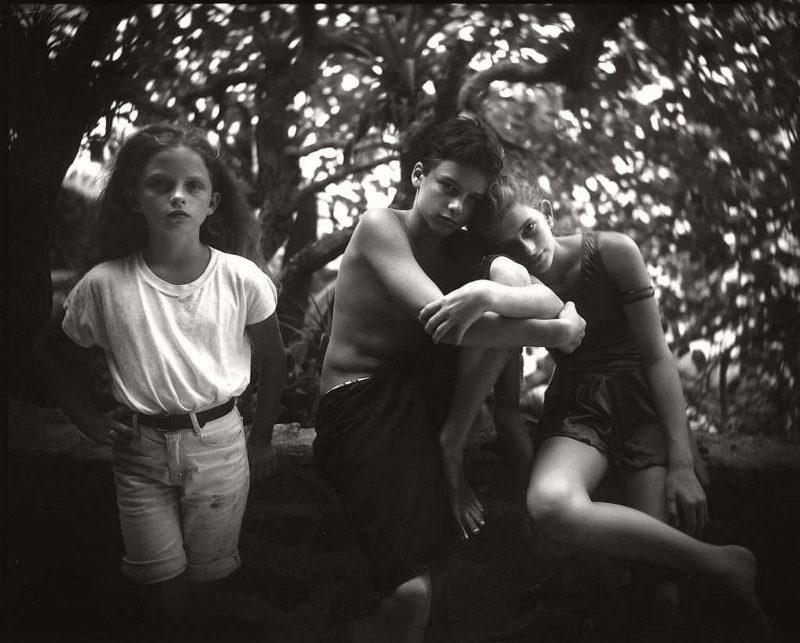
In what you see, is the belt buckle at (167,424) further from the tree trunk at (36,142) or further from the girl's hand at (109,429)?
the tree trunk at (36,142)

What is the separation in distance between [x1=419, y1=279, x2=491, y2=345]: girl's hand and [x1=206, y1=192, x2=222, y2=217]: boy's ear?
0.52 metres

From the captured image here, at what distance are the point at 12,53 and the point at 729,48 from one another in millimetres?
1636

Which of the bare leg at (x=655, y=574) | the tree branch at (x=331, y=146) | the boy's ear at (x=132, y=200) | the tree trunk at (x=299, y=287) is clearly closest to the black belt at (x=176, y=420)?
the tree trunk at (x=299, y=287)

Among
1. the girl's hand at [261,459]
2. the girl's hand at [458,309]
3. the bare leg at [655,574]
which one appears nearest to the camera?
the girl's hand at [458,309]

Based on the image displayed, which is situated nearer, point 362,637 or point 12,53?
point 362,637

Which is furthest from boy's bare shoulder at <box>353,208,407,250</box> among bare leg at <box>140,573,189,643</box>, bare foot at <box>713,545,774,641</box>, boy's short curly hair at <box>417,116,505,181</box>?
bare foot at <box>713,545,774,641</box>

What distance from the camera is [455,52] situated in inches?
60.4

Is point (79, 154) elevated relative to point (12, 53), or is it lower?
lower

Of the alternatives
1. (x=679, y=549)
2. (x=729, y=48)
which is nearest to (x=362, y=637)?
(x=679, y=549)

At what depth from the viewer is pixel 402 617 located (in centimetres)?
142

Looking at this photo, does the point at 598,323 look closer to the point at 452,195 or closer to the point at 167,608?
the point at 452,195

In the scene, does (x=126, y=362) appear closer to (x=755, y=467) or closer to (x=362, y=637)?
(x=362, y=637)

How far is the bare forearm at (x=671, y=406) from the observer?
148 cm

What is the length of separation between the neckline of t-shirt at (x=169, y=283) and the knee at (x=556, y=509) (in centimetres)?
82
